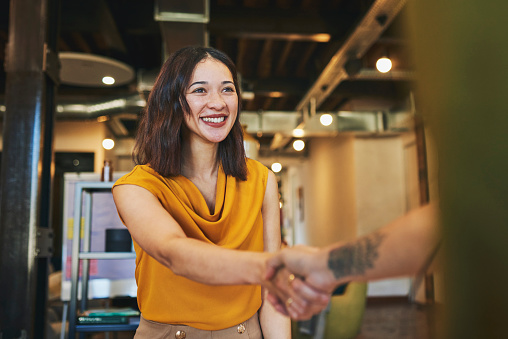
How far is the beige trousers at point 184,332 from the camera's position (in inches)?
41.6

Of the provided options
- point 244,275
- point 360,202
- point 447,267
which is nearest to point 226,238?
point 244,275

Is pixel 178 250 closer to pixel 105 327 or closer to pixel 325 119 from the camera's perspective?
pixel 105 327

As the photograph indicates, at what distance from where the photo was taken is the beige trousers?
1.06 metres

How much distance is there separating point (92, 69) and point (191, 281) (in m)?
4.00

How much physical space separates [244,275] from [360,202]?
7481mm

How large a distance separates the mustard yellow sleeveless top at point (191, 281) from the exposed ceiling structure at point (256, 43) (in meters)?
1.89

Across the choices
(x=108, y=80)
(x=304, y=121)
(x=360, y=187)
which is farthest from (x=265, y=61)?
(x=360, y=187)

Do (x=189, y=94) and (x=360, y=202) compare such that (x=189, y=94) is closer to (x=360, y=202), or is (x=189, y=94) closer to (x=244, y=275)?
(x=244, y=275)

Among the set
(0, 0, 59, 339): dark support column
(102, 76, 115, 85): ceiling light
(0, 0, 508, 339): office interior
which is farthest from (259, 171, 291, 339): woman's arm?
(102, 76, 115, 85): ceiling light

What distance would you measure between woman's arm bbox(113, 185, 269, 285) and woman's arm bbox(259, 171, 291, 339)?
1.20 ft

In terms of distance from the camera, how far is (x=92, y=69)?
4.55 meters

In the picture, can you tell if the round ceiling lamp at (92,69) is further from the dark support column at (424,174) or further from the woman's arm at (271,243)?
the dark support column at (424,174)

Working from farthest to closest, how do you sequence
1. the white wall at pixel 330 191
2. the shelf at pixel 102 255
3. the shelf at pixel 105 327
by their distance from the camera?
the white wall at pixel 330 191, the shelf at pixel 102 255, the shelf at pixel 105 327

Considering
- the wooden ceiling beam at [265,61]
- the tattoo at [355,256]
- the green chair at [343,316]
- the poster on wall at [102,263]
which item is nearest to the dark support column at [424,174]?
the tattoo at [355,256]
